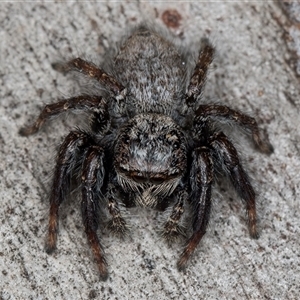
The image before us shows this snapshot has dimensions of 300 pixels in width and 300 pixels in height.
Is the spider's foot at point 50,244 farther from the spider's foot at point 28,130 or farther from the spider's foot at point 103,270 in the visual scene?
the spider's foot at point 28,130

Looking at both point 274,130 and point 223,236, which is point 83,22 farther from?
point 223,236

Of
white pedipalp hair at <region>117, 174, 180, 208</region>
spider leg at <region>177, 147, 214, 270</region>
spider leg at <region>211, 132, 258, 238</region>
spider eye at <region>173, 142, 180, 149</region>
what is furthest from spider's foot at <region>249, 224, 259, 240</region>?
spider eye at <region>173, 142, 180, 149</region>

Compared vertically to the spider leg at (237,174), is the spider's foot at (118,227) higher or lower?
lower

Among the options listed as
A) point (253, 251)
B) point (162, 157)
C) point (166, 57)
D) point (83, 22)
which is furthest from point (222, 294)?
point (83, 22)

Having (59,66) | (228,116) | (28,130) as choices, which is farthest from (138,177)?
(59,66)

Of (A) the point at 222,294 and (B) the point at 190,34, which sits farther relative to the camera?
(B) the point at 190,34

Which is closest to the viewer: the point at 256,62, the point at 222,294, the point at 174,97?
the point at 222,294

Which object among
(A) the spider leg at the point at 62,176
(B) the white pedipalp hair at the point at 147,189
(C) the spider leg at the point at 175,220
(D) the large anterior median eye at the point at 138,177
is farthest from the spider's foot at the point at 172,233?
(A) the spider leg at the point at 62,176
